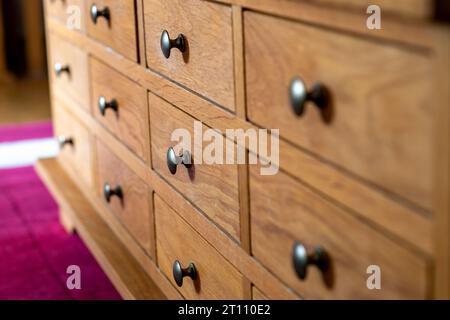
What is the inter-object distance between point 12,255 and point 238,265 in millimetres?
1037

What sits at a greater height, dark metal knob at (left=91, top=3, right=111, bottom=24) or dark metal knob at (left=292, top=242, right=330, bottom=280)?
dark metal knob at (left=91, top=3, right=111, bottom=24)

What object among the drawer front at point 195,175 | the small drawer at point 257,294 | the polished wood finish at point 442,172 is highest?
the polished wood finish at point 442,172

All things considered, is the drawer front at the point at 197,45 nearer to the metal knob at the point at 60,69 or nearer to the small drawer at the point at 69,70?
the small drawer at the point at 69,70

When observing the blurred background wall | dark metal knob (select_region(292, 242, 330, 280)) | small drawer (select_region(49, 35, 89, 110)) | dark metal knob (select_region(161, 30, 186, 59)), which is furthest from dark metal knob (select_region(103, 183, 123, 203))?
the blurred background wall

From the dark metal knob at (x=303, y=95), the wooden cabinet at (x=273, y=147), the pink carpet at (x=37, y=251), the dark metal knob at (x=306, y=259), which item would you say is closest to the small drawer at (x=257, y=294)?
the wooden cabinet at (x=273, y=147)

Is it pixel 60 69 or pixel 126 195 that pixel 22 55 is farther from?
A: pixel 126 195

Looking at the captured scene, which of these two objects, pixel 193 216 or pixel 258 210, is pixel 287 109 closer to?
pixel 258 210

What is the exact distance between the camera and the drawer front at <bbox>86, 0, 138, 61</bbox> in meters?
1.37

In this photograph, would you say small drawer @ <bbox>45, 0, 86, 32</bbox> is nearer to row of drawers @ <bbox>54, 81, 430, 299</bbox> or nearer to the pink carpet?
row of drawers @ <bbox>54, 81, 430, 299</bbox>

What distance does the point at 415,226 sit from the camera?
0.70 meters

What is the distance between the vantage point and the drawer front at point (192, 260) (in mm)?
1115

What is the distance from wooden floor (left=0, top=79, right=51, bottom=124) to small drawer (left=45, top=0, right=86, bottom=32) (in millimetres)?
1475

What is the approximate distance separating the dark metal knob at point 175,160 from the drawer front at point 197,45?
0.33 feet

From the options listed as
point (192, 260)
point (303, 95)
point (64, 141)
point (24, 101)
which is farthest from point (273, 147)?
point (24, 101)
